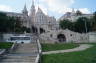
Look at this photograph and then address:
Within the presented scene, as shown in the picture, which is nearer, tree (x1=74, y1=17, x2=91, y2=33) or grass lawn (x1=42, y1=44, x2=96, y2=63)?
grass lawn (x1=42, y1=44, x2=96, y2=63)

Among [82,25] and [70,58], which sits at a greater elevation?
[82,25]

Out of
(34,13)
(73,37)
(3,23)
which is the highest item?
(34,13)

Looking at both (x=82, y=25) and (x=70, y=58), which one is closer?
(x=70, y=58)

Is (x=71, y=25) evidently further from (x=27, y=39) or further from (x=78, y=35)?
(x=27, y=39)

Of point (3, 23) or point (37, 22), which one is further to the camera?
point (37, 22)

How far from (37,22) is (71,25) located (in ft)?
88.2

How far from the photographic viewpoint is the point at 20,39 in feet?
138

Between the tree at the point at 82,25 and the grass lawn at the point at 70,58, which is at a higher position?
the tree at the point at 82,25

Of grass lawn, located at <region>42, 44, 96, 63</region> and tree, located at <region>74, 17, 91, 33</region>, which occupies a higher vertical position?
A: tree, located at <region>74, 17, 91, 33</region>

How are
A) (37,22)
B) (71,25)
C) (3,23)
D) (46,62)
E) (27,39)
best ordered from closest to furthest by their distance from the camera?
1. (46,62)
2. (27,39)
3. (3,23)
4. (71,25)
5. (37,22)

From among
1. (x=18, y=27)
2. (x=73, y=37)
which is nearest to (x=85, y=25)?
(x=73, y=37)

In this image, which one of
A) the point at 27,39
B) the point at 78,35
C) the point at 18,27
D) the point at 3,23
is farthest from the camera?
the point at 18,27

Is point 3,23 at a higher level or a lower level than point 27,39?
higher

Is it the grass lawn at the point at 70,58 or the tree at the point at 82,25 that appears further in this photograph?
the tree at the point at 82,25
